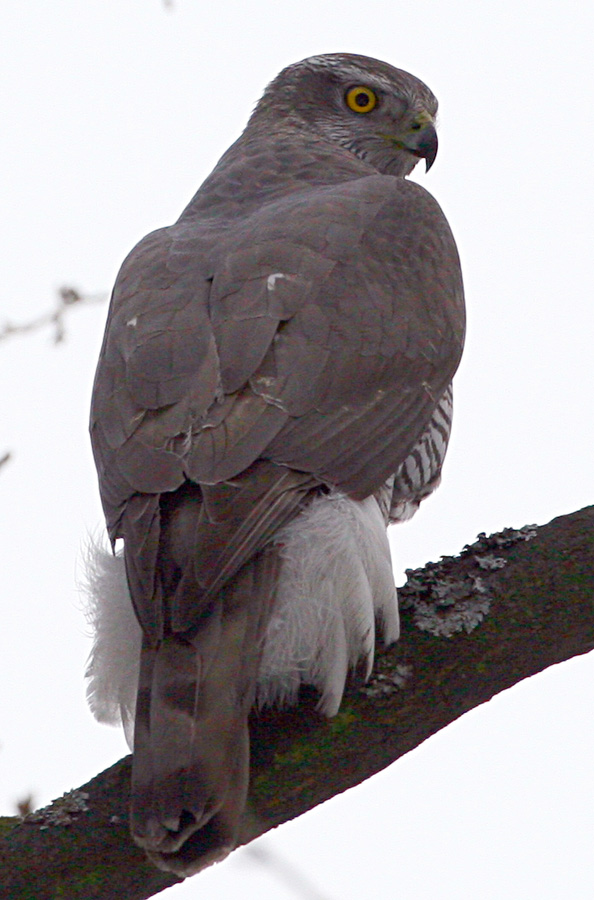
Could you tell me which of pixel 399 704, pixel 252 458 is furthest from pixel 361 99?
pixel 399 704

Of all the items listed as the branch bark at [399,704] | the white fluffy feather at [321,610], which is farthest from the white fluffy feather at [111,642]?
the branch bark at [399,704]

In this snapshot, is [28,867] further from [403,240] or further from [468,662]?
[403,240]

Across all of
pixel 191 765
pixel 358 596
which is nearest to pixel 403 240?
pixel 358 596

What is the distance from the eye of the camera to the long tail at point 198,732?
2695 mm

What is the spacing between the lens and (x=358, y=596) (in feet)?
10.6

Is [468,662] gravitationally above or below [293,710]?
above

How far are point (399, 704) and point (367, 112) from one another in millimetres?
3450

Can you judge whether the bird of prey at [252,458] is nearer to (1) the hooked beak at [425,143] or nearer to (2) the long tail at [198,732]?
(2) the long tail at [198,732]

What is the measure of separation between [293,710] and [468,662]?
43 centimetres

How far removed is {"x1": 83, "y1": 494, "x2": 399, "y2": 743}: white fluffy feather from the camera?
3.17 m

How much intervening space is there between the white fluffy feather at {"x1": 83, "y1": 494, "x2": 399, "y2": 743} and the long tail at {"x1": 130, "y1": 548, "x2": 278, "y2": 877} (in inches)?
5.7

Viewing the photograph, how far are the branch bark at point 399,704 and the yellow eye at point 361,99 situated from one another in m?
A: 2.96

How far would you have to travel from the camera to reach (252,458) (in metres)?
3.15

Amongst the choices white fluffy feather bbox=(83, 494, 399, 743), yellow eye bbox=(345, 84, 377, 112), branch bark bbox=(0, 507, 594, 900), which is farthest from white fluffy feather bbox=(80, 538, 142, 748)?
yellow eye bbox=(345, 84, 377, 112)
